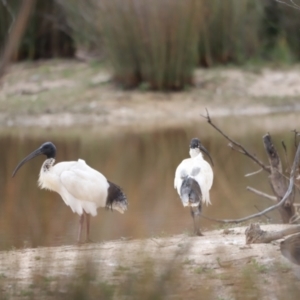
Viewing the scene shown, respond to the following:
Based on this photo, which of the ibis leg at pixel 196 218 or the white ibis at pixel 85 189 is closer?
the ibis leg at pixel 196 218

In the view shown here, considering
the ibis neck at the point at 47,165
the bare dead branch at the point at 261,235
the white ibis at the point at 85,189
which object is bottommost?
the bare dead branch at the point at 261,235

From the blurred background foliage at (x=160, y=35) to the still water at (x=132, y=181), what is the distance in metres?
2.30

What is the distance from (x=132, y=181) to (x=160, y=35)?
298 inches

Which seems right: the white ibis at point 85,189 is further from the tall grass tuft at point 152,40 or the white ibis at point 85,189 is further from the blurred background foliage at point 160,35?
the tall grass tuft at point 152,40

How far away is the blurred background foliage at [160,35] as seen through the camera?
17.6m

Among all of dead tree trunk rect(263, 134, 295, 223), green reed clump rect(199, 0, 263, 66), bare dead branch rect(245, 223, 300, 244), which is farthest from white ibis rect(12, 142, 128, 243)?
green reed clump rect(199, 0, 263, 66)

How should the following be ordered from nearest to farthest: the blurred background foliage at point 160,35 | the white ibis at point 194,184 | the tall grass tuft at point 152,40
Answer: the white ibis at point 194,184
the tall grass tuft at point 152,40
the blurred background foliage at point 160,35

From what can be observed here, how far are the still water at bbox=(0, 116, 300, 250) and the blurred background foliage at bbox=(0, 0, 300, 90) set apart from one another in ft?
7.55

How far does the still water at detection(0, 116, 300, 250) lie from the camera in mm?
7812

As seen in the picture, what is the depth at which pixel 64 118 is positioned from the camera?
1667cm

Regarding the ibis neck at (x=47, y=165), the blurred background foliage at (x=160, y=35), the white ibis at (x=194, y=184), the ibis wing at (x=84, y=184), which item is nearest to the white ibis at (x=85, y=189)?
the ibis wing at (x=84, y=184)

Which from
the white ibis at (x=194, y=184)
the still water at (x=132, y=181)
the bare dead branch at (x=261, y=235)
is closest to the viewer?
the bare dead branch at (x=261, y=235)

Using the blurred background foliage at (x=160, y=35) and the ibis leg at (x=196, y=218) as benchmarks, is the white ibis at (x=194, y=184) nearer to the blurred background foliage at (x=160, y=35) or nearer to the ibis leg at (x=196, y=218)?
the ibis leg at (x=196, y=218)

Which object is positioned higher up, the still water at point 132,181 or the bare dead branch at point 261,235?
the still water at point 132,181
